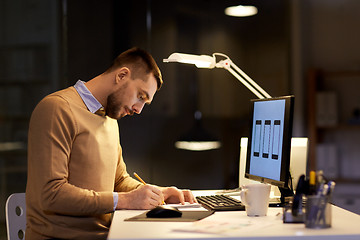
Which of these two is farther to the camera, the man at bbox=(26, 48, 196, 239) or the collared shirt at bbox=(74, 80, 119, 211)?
the collared shirt at bbox=(74, 80, 119, 211)

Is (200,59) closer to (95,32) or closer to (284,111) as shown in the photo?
(284,111)

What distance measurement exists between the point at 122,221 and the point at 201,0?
9.96 feet

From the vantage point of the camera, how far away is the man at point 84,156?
5.84 feet

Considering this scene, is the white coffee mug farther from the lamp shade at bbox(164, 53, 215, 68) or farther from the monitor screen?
the lamp shade at bbox(164, 53, 215, 68)

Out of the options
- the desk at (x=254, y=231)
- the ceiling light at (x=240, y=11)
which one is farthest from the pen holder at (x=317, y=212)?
the ceiling light at (x=240, y=11)

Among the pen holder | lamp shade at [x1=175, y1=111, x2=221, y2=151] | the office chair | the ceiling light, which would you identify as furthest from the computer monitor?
the ceiling light

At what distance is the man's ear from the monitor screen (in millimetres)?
548

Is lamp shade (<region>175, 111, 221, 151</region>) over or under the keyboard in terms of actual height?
over

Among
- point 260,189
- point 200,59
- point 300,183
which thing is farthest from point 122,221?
point 200,59

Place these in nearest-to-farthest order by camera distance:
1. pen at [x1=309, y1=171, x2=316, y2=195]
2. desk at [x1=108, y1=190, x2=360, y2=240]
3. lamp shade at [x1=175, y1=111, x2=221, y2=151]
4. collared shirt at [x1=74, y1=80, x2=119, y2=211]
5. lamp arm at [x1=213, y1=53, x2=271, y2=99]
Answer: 1. desk at [x1=108, y1=190, x2=360, y2=240]
2. pen at [x1=309, y1=171, x2=316, y2=195]
3. collared shirt at [x1=74, y1=80, x2=119, y2=211]
4. lamp arm at [x1=213, y1=53, x2=271, y2=99]
5. lamp shade at [x1=175, y1=111, x2=221, y2=151]

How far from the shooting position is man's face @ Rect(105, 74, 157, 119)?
2096 mm

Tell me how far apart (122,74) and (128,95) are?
0.30 ft

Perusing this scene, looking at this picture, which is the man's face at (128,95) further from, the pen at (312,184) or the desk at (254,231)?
the pen at (312,184)

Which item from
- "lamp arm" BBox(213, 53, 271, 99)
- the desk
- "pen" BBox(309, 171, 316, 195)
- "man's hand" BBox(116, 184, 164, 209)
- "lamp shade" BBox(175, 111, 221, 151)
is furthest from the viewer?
"lamp shade" BBox(175, 111, 221, 151)
